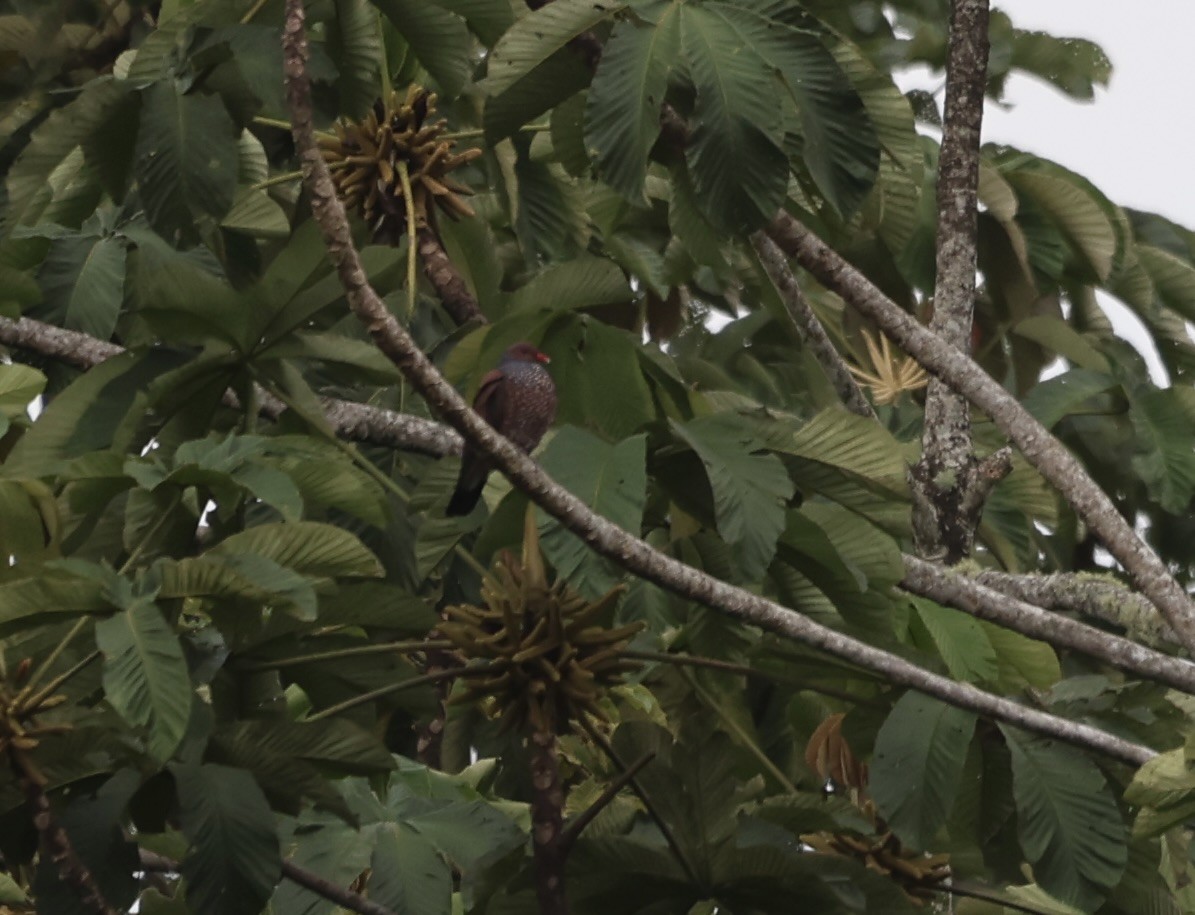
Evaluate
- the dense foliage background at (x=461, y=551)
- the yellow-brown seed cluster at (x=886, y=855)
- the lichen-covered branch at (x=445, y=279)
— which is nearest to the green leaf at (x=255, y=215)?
the dense foliage background at (x=461, y=551)

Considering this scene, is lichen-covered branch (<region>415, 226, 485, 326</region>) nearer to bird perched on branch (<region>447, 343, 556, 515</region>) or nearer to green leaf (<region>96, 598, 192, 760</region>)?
bird perched on branch (<region>447, 343, 556, 515</region>)

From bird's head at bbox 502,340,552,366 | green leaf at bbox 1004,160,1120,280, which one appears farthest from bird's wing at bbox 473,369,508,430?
green leaf at bbox 1004,160,1120,280

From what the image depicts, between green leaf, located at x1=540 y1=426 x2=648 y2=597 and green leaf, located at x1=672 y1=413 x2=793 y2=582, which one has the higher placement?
green leaf, located at x1=672 y1=413 x2=793 y2=582

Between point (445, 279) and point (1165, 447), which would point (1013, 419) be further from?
point (1165, 447)

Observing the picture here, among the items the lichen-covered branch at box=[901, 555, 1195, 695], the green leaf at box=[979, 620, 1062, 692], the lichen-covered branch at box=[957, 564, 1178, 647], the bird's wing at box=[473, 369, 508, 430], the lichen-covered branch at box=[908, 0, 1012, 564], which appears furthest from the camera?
the lichen-covered branch at box=[908, 0, 1012, 564]

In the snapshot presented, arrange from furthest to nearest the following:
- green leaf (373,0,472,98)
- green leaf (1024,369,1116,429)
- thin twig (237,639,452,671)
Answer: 1. green leaf (1024,369,1116,429)
2. green leaf (373,0,472,98)
3. thin twig (237,639,452,671)

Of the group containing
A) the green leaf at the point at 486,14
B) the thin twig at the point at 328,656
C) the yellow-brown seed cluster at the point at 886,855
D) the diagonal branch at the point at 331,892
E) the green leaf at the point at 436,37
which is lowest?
the yellow-brown seed cluster at the point at 886,855

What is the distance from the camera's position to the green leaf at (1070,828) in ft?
8.52

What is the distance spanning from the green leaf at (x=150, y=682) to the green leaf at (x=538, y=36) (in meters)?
0.92

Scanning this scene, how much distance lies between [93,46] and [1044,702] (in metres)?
2.95

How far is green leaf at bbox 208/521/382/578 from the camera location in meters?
2.29

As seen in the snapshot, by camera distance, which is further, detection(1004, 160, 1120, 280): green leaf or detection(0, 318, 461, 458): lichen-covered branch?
detection(1004, 160, 1120, 280): green leaf

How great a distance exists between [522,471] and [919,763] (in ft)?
2.39

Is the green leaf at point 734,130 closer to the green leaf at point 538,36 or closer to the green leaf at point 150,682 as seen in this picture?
the green leaf at point 538,36
